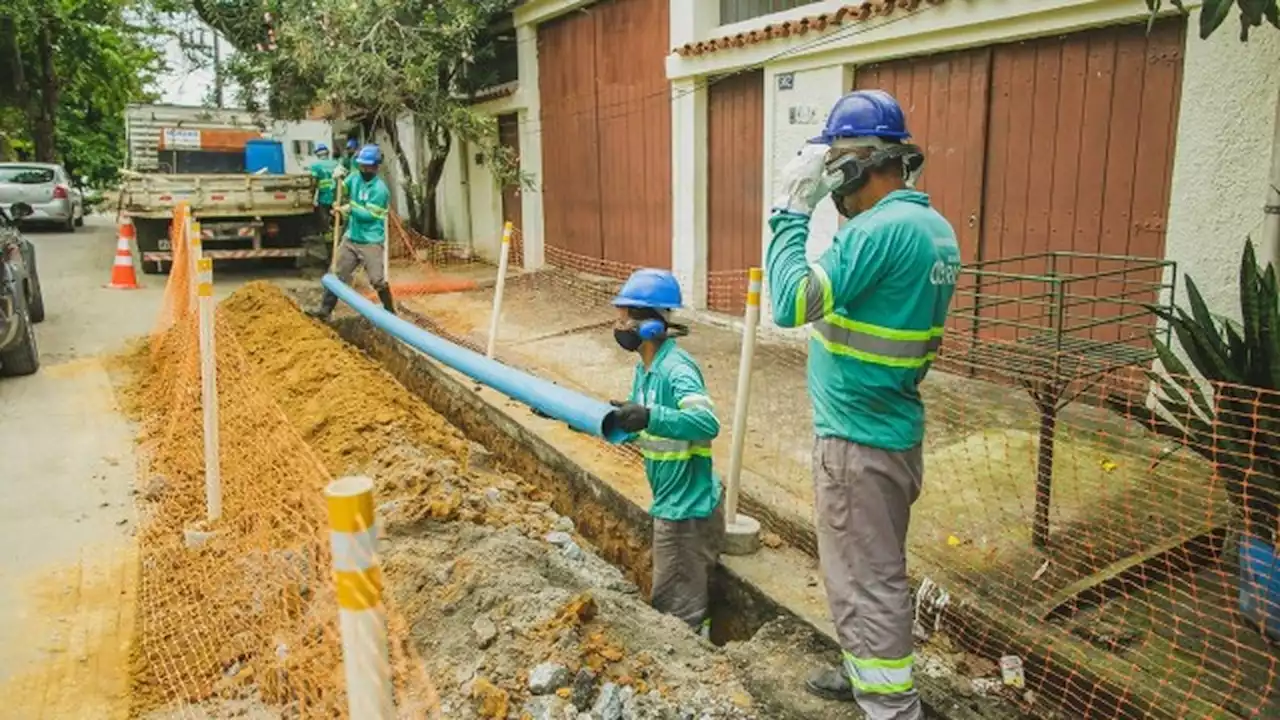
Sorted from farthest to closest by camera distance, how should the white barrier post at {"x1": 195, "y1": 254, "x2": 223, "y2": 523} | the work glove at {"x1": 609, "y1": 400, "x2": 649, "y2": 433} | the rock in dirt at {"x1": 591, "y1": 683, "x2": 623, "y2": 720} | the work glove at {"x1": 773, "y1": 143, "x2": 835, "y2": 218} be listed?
the white barrier post at {"x1": 195, "y1": 254, "x2": 223, "y2": 523} < the work glove at {"x1": 609, "y1": 400, "x2": 649, "y2": 433} < the rock in dirt at {"x1": 591, "y1": 683, "x2": 623, "y2": 720} < the work glove at {"x1": 773, "y1": 143, "x2": 835, "y2": 218}

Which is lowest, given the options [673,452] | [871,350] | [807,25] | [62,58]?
[673,452]

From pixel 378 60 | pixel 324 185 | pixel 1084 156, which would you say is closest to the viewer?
pixel 1084 156

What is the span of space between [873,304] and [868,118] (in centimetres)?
59

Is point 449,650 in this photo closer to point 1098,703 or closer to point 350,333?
point 1098,703

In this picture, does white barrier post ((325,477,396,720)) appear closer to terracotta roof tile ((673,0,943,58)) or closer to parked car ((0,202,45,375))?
terracotta roof tile ((673,0,943,58))

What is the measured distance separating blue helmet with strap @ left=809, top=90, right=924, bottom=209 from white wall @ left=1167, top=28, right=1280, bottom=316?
299 centimetres

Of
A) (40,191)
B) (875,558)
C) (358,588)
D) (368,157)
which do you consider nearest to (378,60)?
(368,157)

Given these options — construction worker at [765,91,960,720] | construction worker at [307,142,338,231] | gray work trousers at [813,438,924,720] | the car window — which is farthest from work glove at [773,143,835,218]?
the car window

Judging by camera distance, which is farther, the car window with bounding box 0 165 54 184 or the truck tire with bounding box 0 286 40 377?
the car window with bounding box 0 165 54 184

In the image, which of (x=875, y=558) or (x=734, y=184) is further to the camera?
(x=734, y=184)

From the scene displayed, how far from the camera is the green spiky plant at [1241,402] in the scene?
3.24 meters

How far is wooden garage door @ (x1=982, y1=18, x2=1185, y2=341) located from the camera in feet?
18.9

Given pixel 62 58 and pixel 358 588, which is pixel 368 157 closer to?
pixel 358 588

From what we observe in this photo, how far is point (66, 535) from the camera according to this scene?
16.7 ft
